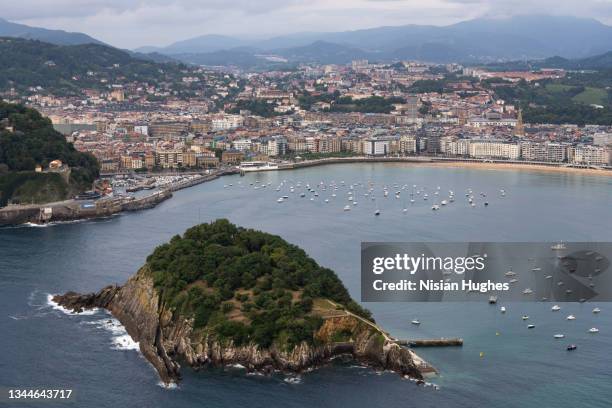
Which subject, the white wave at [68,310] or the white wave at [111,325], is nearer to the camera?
the white wave at [111,325]

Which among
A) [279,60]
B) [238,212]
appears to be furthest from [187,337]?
[279,60]

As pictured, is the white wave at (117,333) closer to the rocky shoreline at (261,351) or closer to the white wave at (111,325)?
the white wave at (111,325)

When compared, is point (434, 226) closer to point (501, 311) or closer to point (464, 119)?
point (501, 311)

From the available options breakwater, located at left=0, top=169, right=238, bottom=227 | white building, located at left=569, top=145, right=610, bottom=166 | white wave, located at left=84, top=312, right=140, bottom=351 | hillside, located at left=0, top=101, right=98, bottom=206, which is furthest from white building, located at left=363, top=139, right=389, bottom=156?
white wave, located at left=84, top=312, right=140, bottom=351

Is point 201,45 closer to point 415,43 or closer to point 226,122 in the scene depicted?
point 415,43

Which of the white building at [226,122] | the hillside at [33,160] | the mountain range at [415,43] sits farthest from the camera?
the mountain range at [415,43]

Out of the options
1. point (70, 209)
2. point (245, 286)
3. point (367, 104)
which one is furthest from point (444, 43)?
point (245, 286)

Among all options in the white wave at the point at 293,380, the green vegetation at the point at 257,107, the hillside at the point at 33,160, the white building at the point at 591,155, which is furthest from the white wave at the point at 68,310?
the green vegetation at the point at 257,107
